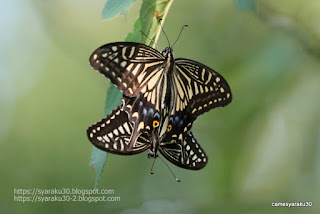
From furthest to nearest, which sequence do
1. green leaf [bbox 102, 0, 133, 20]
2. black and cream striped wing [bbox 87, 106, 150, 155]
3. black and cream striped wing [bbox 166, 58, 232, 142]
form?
black and cream striped wing [bbox 166, 58, 232, 142] → black and cream striped wing [bbox 87, 106, 150, 155] → green leaf [bbox 102, 0, 133, 20]

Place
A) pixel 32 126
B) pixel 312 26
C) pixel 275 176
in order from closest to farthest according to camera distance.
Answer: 1. pixel 312 26
2. pixel 275 176
3. pixel 32 126

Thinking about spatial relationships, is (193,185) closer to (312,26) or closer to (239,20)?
(239,20)

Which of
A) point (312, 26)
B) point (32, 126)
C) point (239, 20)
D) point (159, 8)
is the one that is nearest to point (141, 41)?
point (159, 8)

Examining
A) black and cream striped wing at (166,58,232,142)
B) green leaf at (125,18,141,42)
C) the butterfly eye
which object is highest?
green leaf at (125,18,141,42)

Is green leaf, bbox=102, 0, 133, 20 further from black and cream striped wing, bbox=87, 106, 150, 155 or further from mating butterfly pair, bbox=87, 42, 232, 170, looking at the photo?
black and cream striped wing, bbox=87, 106, 150, 155

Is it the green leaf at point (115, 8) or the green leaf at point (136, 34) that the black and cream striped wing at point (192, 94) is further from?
the green leaf at point (115, 8)

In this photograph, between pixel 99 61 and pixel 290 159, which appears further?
pixel 290 159

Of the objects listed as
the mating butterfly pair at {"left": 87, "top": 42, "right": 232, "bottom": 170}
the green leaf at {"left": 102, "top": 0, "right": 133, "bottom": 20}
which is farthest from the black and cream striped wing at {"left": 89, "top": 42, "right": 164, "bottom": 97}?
the green leaf at {"left": 102, "top": 0, "right": 133, "bottom": 20}

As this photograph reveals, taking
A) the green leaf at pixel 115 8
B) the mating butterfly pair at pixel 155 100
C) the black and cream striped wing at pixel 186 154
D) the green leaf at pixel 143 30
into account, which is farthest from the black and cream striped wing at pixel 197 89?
the green leaf at pixel 115 8
